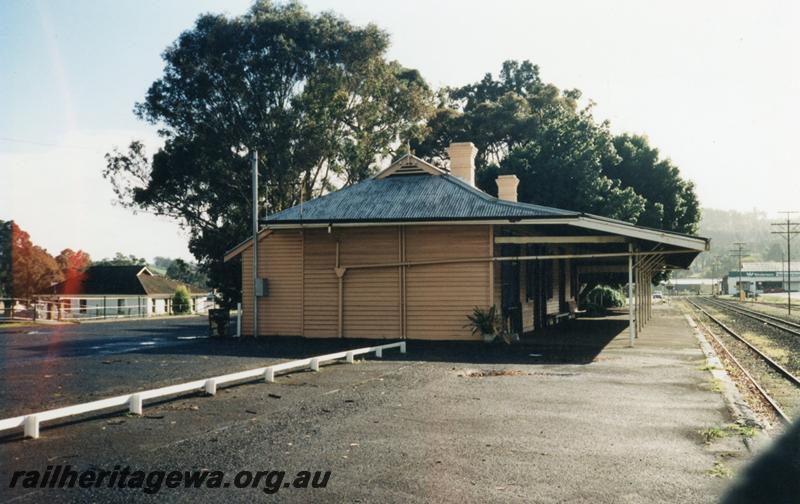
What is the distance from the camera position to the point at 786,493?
550 cm

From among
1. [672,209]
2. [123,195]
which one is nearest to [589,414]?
[123,195]

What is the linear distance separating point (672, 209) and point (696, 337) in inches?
884

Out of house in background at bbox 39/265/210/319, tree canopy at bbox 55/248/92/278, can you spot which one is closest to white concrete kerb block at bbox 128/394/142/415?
house in background at bbox 39/265/210/319

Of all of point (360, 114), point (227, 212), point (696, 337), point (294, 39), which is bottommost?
point (696, 337)

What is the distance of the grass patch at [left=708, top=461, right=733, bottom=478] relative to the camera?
589cm

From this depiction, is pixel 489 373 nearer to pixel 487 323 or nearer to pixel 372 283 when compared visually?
pixel 487 323

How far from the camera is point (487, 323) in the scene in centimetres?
1891

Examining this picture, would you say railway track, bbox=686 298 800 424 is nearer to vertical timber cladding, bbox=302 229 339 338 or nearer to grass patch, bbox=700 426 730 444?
grass patch, bbox=700 426 730 444

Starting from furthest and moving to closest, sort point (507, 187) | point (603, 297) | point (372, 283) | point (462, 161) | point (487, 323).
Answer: point (603, 297) → point (507, 187) → point (462, 161) → point (372, 283) → point (487, 323)

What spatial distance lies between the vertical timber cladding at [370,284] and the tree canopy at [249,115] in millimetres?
14204

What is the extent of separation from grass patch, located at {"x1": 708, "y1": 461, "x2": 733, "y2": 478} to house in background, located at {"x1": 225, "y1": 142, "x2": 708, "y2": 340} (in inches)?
460

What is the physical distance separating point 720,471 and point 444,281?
13943 millimetres

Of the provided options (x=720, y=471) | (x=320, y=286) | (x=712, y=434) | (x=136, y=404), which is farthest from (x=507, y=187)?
(x=720, y=471)

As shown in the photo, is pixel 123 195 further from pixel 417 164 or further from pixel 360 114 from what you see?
pixel 417 164
